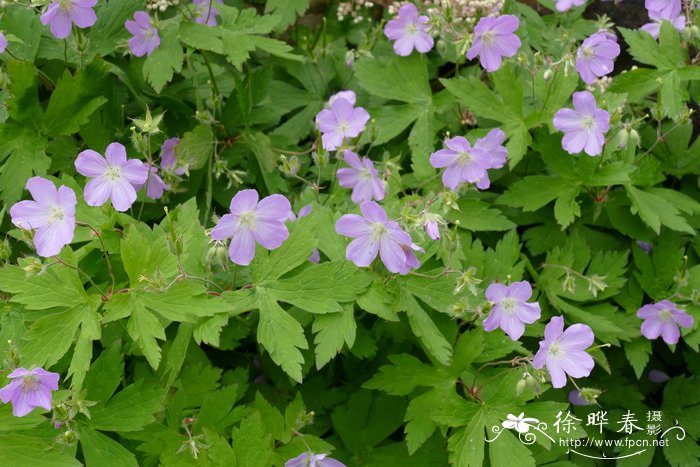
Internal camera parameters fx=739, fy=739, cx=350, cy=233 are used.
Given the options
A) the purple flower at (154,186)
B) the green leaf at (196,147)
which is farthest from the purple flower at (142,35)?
the purple flower at (154,186)

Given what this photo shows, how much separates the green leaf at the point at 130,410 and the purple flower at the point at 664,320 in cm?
169

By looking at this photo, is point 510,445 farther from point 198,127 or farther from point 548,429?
point 198,127

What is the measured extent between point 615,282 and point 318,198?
114 cm

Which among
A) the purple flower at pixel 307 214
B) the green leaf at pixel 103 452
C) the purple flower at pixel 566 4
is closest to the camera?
the green leaf at pixel 103 452

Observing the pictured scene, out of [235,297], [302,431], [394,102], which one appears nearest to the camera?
[235,297]

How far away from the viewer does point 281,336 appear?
6.51 ft

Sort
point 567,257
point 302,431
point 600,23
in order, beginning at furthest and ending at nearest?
point 600,23 < point 567,257 < point 302,431

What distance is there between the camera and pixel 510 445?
214cm

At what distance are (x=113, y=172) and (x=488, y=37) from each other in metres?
1.40

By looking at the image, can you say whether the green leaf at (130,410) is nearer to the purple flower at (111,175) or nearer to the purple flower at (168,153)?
the purple flower at (111,175)

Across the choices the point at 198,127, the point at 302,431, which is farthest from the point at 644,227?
the point at 198,127

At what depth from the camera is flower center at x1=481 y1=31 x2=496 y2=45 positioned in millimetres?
2660

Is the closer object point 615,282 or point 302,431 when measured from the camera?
point 302,431

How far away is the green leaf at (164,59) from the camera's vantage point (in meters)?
2.59
